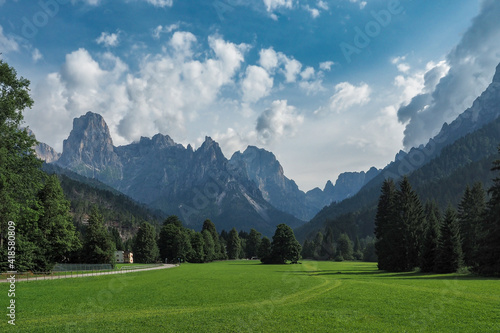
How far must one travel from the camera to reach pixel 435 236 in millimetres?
63719

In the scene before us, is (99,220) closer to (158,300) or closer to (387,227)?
(158,300)

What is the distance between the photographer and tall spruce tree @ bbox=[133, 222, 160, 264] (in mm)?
123769

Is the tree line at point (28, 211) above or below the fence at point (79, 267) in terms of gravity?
above

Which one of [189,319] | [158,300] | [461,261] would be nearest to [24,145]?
[158,300]

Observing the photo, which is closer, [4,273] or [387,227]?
[4,273]

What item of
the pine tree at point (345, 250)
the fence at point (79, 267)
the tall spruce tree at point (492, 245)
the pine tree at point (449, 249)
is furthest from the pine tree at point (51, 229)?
the pine tree at point (345, 250)

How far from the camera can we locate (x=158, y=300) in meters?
30.7

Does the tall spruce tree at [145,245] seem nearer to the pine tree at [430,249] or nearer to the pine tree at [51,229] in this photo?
the pine tree at [51,229]

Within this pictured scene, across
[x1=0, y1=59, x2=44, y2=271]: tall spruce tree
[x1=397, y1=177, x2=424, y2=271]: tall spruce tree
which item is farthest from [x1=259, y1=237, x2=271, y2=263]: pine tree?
[x1=0, y1=59, x2=44, y2=271]: tall spruce tree

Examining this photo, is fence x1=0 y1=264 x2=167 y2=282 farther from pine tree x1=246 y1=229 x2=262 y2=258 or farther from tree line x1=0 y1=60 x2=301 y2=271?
pine tree x1=246 y1=229 x2=262 y2=258

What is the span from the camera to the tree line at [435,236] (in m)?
54.8

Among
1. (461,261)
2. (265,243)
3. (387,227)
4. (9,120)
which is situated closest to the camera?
(9,120)

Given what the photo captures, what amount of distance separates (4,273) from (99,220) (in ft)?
113

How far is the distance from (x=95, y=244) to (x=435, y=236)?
77877 millimetres
